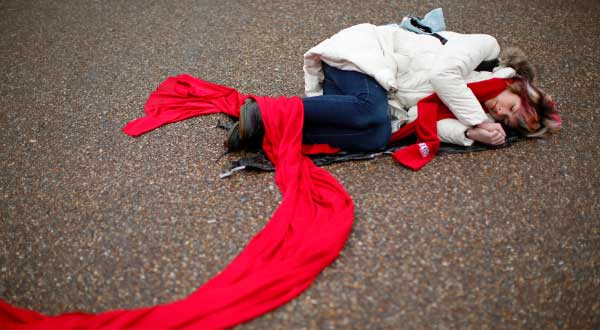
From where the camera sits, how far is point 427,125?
7.08ft

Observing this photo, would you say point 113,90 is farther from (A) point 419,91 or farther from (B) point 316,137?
(A) point 419,91

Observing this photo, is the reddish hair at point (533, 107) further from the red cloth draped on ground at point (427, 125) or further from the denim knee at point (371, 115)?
the denim knee at point (371, 115)

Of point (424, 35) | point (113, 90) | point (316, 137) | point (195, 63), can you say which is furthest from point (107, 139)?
point (424, 35)

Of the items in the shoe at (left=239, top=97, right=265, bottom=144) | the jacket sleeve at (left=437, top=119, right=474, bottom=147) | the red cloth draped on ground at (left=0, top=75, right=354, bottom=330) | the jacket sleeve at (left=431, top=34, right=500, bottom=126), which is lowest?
the red cloth draped on ground at (left=0, top=75, right=354, bottom=330)

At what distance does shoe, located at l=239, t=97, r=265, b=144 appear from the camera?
2053 mm

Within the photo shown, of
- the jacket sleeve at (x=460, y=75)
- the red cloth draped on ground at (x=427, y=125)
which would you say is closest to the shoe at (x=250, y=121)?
the red cloth draped on ground at (x=427, y=125)

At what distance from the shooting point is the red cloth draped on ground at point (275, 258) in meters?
1.52

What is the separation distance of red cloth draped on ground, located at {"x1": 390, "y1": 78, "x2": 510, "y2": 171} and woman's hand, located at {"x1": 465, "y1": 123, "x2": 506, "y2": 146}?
0.43ft

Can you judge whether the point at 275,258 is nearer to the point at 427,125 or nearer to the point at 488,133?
the point at 427,125

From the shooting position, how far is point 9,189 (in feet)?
6.81

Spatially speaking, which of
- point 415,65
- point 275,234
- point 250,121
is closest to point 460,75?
point 415,65

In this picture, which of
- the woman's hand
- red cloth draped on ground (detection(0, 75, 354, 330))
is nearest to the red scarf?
red cloth draped on ground (detection(0, 75, 354, 330))

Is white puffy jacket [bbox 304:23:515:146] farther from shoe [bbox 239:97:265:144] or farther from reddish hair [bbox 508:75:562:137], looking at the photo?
shoe [bbox 239:97:265:144]

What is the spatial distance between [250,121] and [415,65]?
898 mm
